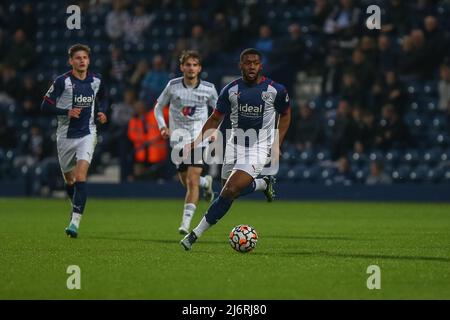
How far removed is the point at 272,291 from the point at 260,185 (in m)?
4.35

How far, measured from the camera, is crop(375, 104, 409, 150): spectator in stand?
69.8ft

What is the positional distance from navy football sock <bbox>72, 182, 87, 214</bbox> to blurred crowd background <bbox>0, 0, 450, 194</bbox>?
9.35 metres

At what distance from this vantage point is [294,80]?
23.5m

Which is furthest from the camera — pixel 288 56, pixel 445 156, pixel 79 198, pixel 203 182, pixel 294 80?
pixel 294 80

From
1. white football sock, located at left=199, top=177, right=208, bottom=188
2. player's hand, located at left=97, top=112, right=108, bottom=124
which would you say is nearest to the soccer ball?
player's hand, located at left=97, top=112, right=108, bottom=124

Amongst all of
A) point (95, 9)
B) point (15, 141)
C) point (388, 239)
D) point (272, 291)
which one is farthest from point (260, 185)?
point (95, 9)

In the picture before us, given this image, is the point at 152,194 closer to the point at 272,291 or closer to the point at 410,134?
the point at 410,134

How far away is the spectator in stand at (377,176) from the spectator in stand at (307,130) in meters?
1.50

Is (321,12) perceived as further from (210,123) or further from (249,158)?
(249,158)

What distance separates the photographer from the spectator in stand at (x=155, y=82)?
22.6 metres

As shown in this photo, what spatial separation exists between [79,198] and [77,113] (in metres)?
1.07

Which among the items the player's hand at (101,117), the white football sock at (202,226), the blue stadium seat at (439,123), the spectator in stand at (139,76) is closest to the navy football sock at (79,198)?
the player's hand at (101,117)

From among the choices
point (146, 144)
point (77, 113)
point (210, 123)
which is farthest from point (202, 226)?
point (146, 144)

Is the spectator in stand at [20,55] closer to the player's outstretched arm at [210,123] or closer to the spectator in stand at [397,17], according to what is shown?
the spectator in stand at [397,17]
